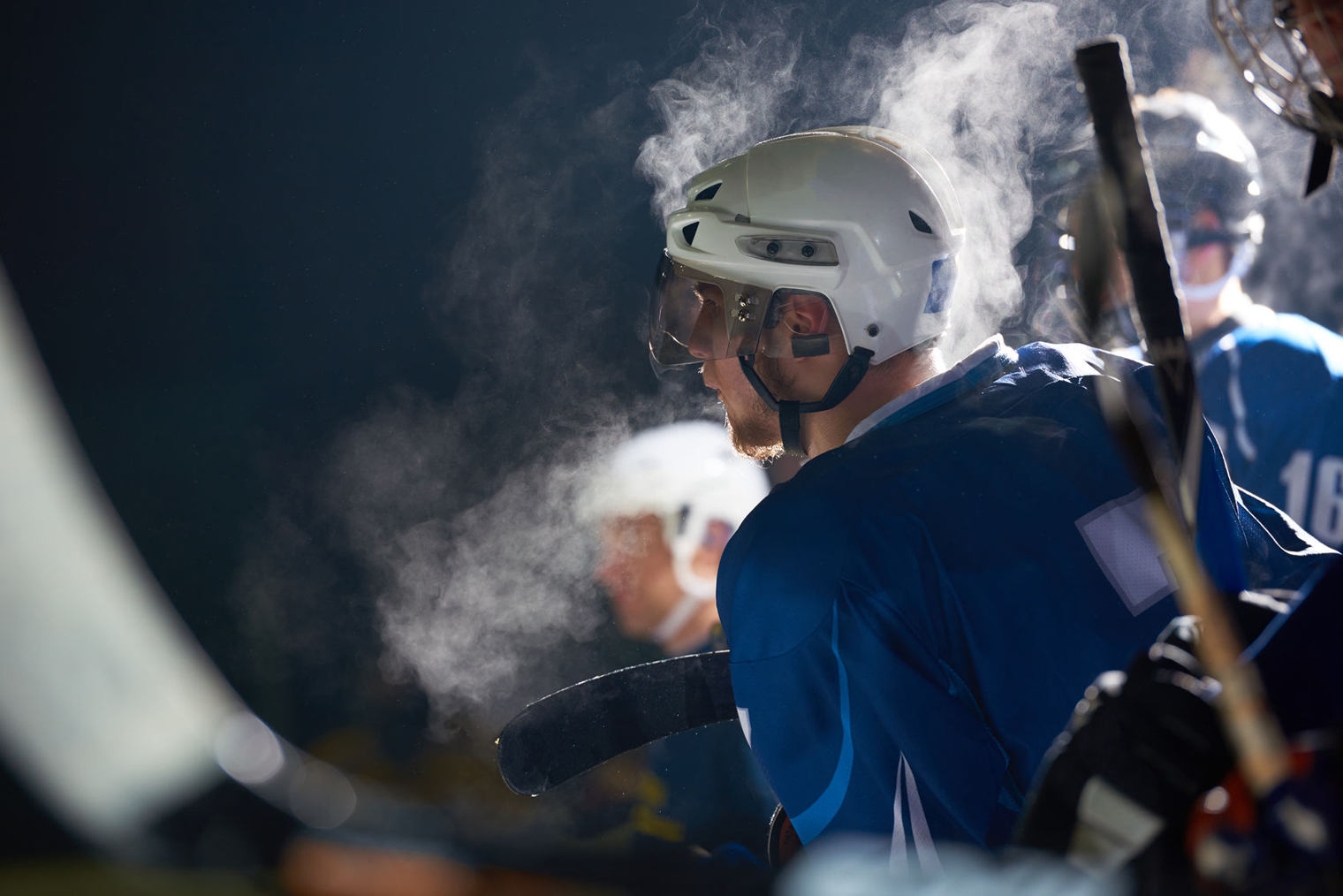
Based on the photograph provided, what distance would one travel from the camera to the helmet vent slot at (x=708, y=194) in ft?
5.66

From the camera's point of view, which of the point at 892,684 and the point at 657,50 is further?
the point at 657,50

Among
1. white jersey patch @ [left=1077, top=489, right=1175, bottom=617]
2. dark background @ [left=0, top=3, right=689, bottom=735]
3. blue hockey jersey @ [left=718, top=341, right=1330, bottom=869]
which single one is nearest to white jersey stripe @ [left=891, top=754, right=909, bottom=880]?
blue hockey jersey @ [left=718, top=341, right=1330, bottom=869]

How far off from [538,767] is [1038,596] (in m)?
0.87

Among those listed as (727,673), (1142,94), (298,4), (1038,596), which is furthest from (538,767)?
(1142,94)

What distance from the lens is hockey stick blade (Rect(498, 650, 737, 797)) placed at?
158 cm

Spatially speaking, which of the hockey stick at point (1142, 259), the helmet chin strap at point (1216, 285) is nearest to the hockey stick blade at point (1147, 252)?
the hockey stick at point (1142, 259)

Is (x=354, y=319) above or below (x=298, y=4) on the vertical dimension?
below

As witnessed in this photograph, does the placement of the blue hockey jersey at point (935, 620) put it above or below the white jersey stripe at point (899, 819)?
above

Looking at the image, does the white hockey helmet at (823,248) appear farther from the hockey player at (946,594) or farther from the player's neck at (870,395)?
the hockey player at (946,594)

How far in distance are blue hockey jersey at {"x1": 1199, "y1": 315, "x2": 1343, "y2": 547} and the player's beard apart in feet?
3.80

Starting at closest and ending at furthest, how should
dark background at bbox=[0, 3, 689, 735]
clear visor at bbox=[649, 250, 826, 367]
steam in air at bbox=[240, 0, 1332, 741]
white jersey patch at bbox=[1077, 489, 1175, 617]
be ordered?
white jersey patch at bbox=[1077, 489, 1175, 617]
clear visor at bbox=[649, 250, 826, 367]
dark background at bbox=[0, 3, 689, 735]
steam in air at bbox=[240, 0, 1332, 741]

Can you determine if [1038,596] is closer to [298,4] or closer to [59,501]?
[59,501]

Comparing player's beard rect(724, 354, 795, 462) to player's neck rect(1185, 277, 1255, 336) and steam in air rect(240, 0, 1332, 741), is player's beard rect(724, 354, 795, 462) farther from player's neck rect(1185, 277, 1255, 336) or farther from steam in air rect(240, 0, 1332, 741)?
player's neck rect(1185, 277, 1255, 336)

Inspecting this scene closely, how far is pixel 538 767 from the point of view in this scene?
1585 mm
